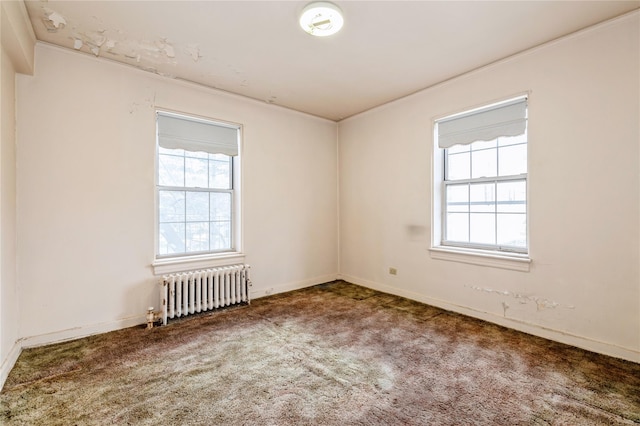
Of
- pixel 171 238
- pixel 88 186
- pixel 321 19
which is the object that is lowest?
pixel 171 238

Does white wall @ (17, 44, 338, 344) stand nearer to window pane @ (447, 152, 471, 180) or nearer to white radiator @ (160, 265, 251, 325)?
white radiator @ (160, 265, 251, 325)

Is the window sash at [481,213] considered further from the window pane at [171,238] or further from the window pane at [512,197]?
the window pane at [171,238]

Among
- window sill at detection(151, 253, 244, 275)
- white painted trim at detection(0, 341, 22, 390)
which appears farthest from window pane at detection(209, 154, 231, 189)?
white painted trim at detection(0, 341, 22, 390)

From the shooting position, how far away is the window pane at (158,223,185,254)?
3.49 metres

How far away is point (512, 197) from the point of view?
3.20 meters

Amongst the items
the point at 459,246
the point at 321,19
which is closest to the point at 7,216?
the point at 321,19

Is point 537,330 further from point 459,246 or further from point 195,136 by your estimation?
point 195,136

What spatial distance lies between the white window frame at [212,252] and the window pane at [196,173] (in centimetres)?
34

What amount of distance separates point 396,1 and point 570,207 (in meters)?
2.30

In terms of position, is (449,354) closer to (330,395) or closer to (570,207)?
(330,395)

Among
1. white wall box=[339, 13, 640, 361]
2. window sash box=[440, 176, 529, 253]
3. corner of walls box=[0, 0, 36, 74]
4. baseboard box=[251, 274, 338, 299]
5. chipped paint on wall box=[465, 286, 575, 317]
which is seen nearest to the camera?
corner of walls box=[0, 0, 36, 74]

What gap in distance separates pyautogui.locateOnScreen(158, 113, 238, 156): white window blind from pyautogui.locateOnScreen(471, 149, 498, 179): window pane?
2952mm

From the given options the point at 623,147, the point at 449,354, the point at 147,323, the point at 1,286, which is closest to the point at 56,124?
the point at 1,286

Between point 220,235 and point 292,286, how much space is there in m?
1.33
